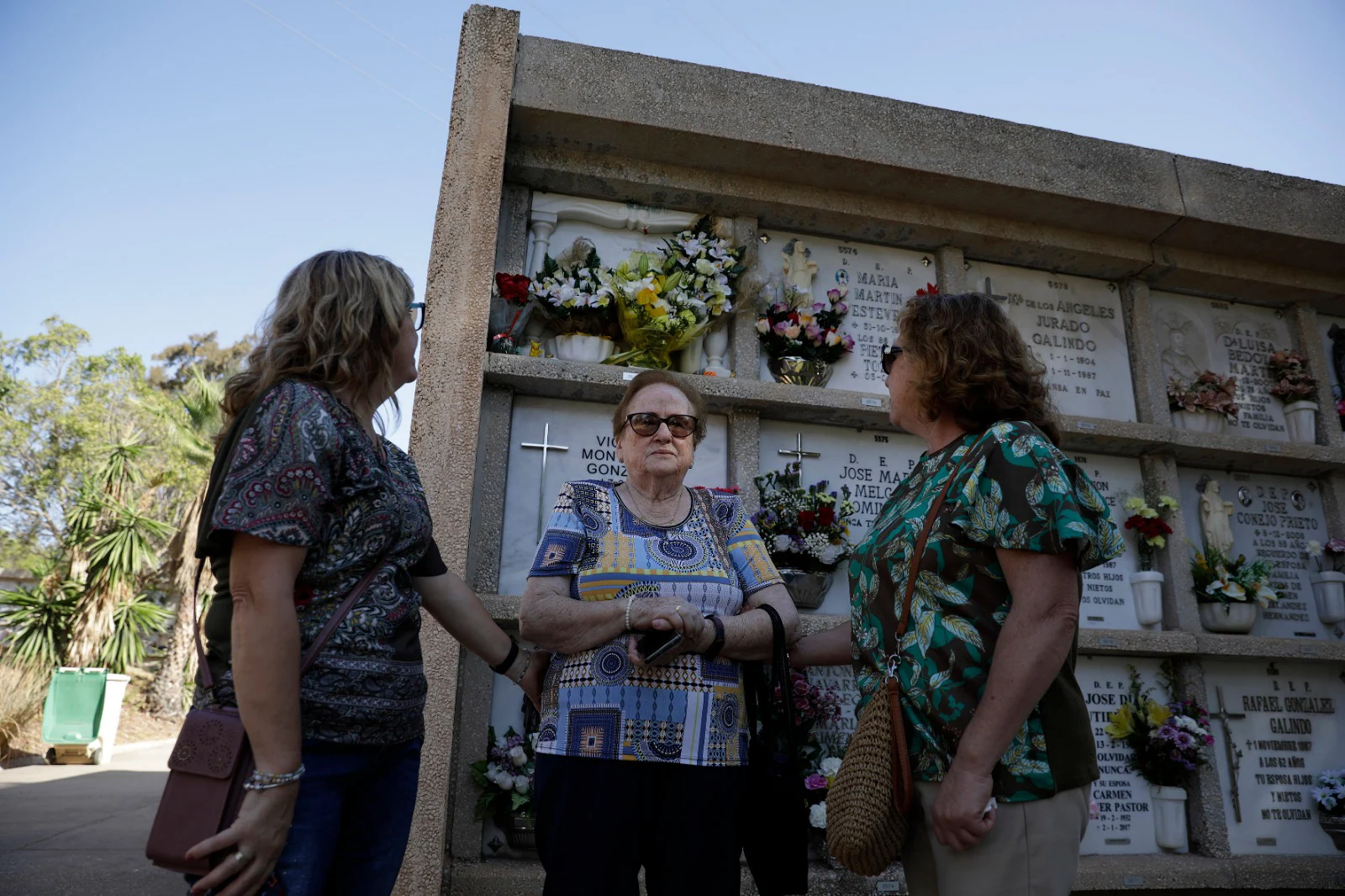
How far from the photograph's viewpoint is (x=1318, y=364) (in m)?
5.18

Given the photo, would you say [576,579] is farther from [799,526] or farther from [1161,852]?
[1161,852]

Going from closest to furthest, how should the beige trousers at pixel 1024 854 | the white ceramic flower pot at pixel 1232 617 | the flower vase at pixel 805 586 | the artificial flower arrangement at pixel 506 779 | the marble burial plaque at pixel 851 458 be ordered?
1. the beige trousers at pixel 1024 854
2. the artificial flower arrangement at pixel 506 779
3. the flower vase at pixel 805 586
4. the marble burial plaque at pixel 851 458
5. the white ceramic flower pot at pixel 1232 617

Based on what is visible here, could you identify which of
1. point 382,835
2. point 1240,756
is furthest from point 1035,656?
point 1240,756

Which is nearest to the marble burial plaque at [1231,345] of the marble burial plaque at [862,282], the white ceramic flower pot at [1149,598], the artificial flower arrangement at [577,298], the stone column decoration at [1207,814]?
the white ceramic flower pot at [1149,598]

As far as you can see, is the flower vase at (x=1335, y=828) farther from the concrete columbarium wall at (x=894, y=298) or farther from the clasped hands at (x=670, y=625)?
the clasped hands at (x=670, y=625)

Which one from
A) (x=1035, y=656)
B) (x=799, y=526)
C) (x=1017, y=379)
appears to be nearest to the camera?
(x=1035, y=656)

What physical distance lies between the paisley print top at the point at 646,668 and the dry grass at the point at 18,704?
30.3 feet

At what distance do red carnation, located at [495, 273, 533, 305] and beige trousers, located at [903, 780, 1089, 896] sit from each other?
9.79 ft

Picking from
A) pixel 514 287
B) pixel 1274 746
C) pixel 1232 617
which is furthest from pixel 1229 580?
pixel 514 287

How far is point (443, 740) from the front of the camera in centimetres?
317

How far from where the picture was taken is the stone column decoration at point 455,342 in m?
3.11

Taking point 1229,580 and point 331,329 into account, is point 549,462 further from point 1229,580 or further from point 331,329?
point 1229,580

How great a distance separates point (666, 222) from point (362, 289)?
3.06 m

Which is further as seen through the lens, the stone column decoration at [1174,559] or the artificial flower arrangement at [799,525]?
the stone column decoration at [1174,559]
